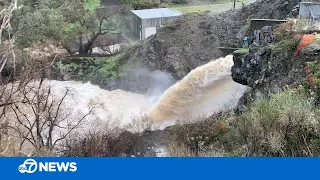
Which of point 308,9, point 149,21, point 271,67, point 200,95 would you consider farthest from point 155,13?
point 271,67

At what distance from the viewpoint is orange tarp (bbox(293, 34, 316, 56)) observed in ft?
51.2

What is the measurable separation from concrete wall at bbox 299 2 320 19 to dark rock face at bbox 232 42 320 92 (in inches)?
155

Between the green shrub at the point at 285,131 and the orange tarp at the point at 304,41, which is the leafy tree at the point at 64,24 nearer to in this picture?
the orange tarp at the point at 304,41

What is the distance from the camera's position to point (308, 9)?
19984 millimetres

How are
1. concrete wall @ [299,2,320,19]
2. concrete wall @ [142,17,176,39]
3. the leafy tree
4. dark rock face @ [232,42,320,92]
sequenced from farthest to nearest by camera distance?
concrete wall @ [142,17,176,39], the leafy tree, concrete wall @ [299,2,320,19], dark rock face @ [232,42,320,92]

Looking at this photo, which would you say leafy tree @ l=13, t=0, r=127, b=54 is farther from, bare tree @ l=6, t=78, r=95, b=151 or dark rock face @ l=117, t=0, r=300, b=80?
bare tree @ l=6, t=78, r=95, b=151

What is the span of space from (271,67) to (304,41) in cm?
149

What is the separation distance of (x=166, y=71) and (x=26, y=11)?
9.90m

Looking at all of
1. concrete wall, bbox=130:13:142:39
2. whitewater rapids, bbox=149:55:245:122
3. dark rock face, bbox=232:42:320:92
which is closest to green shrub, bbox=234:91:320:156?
dark rock face, bbox=232:42:320:92

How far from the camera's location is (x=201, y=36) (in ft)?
93.7

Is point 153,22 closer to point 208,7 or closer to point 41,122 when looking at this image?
point 208,7

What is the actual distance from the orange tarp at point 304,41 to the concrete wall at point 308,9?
3.98 metres

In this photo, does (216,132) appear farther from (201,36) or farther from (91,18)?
(91,18)

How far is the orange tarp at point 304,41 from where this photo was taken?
1562 centimetres
